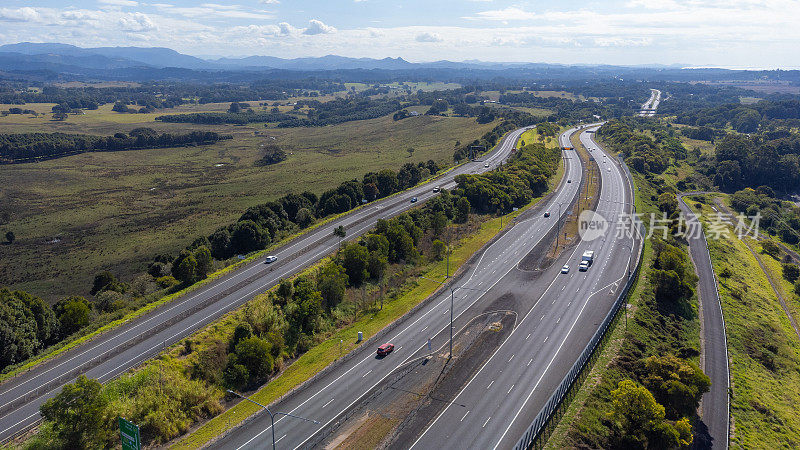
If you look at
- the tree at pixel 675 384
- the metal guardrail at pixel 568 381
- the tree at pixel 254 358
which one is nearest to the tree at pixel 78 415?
the tree at pixel 254 358

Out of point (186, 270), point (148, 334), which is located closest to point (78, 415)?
point (148, 334)

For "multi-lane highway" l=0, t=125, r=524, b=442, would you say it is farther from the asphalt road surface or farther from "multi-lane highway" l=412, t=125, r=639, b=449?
the asphalt road surface

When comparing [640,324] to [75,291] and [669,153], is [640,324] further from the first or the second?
[669,153]

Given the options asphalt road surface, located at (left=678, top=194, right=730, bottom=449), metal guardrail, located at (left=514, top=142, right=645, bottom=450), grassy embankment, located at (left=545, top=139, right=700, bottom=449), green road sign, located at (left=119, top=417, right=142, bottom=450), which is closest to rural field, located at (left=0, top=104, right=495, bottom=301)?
green road sign, located at (left=119, top=417, right=142, bottom=450)

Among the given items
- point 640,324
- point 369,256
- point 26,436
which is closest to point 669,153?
point 640,324

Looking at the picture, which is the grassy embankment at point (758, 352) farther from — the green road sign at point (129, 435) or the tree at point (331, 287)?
the green road sign at point (129, 435)

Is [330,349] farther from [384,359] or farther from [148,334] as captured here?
[148,334]
